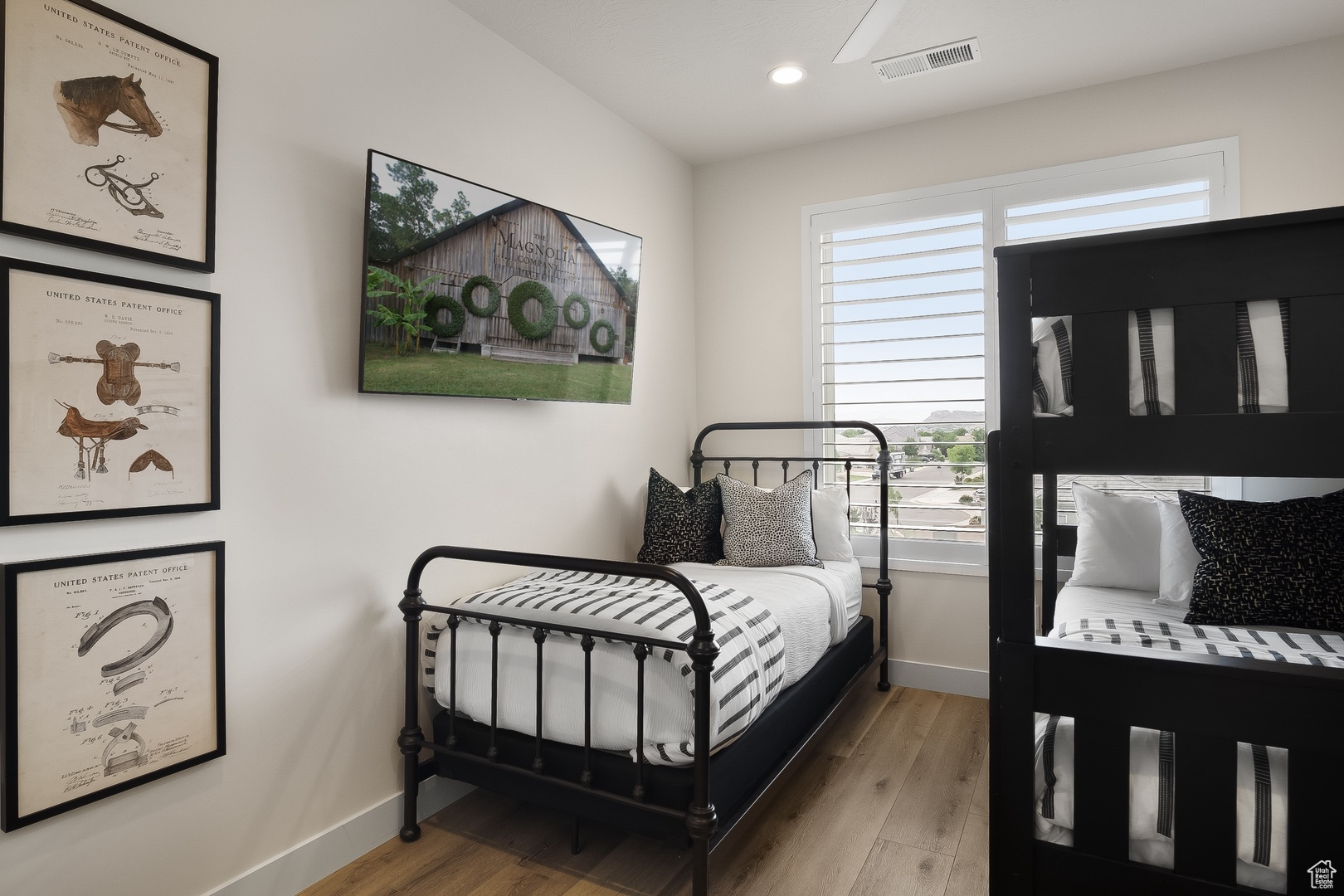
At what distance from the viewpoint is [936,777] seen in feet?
8.36

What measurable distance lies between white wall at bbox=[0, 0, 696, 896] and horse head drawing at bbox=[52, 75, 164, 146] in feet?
0.58

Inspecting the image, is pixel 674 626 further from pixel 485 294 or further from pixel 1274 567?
pixel 1274 567

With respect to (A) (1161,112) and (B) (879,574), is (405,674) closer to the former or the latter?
(B) (879,574)

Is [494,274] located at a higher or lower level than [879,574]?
higher

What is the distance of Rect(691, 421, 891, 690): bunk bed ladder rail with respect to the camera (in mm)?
3355

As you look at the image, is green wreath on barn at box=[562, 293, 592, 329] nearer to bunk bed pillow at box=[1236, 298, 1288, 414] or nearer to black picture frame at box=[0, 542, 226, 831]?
black picture frame at box=[0, 542, 226, 831]

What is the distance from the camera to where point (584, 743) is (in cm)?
194

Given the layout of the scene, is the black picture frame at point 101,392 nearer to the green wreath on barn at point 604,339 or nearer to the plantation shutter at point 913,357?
the green wreath on barn at point 604,339

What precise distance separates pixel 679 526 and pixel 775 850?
52.8 inches

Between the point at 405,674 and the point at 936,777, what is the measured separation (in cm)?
173

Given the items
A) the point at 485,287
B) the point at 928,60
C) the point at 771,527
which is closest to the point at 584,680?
the point at 485,287

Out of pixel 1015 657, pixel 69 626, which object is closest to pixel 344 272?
pixel 69 626

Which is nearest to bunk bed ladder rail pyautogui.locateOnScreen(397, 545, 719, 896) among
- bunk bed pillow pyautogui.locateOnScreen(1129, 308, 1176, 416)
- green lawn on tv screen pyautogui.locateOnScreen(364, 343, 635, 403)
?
green lawn on tv screen pyautogui.locateOnScreen(364, 343, 635, 403)

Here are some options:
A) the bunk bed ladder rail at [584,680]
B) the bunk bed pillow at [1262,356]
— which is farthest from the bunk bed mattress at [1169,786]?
the bunk bed ladder rail at [584,680]
